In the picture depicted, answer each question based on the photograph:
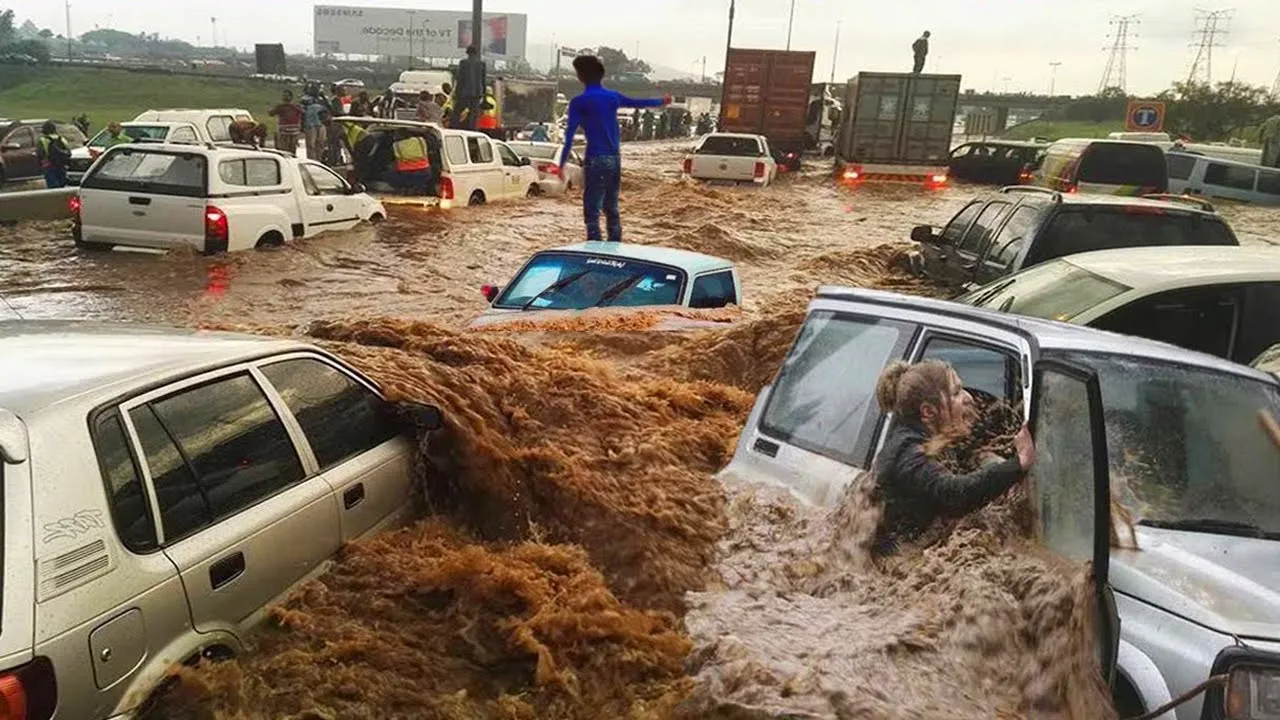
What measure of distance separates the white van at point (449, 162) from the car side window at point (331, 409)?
482 inches

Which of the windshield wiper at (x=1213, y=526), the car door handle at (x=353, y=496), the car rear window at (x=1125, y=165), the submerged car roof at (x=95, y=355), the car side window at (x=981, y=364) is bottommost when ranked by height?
the car door handle at (x=353, y=496)

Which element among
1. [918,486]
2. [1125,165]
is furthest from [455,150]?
[918,486]

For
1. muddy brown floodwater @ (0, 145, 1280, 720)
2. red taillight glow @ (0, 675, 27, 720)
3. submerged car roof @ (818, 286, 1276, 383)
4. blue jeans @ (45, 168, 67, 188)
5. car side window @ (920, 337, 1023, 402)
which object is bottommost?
blue jeans @ (45, 168, 67, 188)

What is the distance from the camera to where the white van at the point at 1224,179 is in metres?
23.3

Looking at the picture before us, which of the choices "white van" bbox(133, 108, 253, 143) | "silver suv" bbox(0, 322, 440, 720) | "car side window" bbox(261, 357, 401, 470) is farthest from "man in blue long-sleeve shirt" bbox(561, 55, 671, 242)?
"white van" bbox(133, 108, 253, 143)

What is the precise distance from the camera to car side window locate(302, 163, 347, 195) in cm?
1327

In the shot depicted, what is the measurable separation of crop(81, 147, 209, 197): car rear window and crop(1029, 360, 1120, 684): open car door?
10259 mm

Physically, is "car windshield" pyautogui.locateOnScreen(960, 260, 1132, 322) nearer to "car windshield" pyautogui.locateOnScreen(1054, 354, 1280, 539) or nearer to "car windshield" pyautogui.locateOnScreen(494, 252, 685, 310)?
"car windshield" pyautogui.locateOnScreen(1054, 354, 1280, 539)

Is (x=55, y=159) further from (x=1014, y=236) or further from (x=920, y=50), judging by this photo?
(x=920, y=50)

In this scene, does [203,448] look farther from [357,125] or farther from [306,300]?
[357,125]

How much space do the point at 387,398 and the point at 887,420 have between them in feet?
7.01

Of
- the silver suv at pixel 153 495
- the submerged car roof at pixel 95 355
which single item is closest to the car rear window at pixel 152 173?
the submerged car roof at pixel 95 355

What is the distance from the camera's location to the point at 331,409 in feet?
12.8

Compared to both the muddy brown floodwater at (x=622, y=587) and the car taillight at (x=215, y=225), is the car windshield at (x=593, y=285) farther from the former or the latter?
the car taillight at (x=215, y=225)
